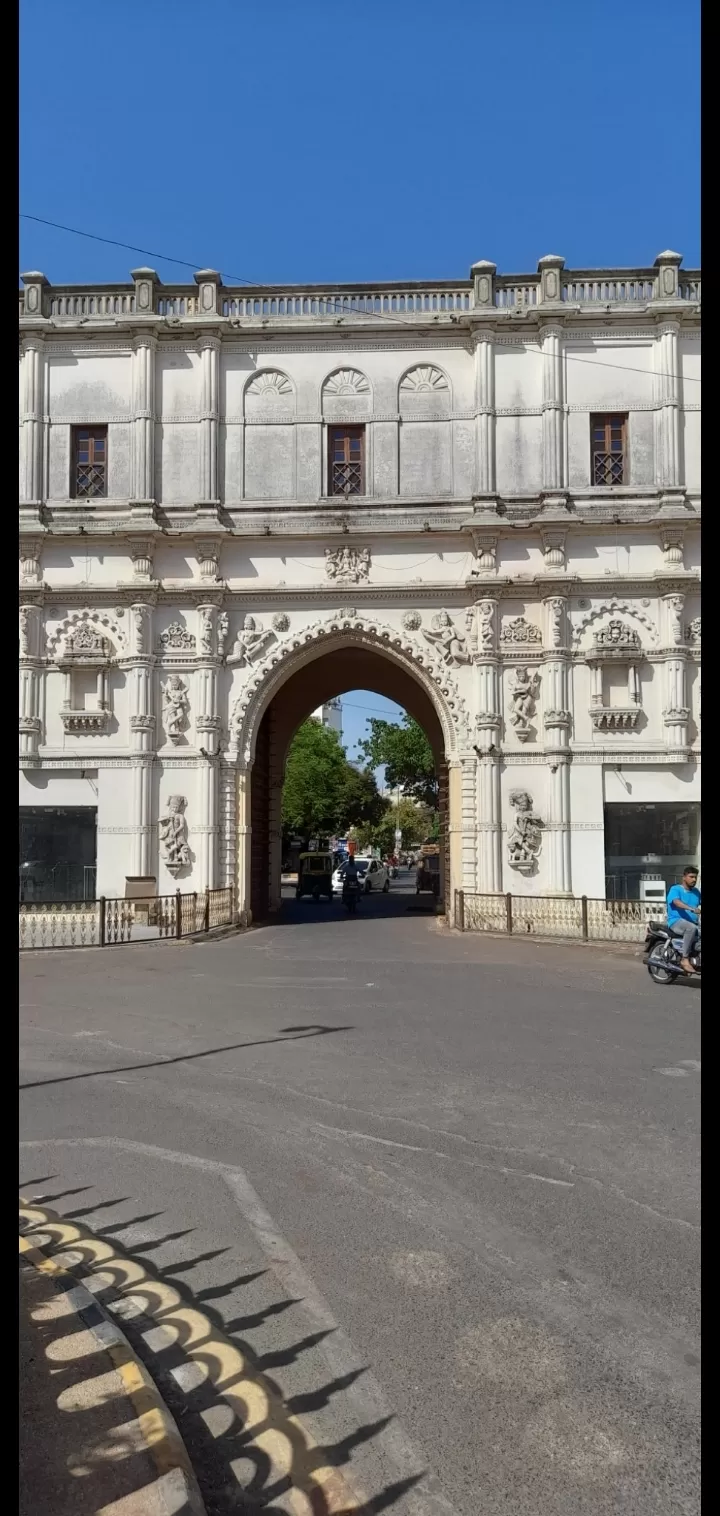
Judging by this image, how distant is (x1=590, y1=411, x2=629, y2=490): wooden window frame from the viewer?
2145 centimetres

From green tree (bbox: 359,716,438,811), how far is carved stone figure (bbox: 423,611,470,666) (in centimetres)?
2448

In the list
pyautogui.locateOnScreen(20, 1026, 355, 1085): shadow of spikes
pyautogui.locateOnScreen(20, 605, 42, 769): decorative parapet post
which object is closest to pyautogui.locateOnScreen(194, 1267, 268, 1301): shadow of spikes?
pyautogui.locateOnScreen(20, 1026, 355, 1085): shadow of spikes

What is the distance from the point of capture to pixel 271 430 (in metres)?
21.9

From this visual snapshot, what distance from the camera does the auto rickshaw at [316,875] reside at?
1437 inches

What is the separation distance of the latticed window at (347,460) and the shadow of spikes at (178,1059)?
15.0 metres

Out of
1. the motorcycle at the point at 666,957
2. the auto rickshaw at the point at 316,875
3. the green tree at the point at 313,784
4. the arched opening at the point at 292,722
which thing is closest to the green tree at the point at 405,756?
the green tree at the point at 313,784

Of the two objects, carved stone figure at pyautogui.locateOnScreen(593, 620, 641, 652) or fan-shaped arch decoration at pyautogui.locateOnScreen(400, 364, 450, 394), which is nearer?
carved stone figure at pyautogui.locateOnScreen(593, 620, 641, 652)

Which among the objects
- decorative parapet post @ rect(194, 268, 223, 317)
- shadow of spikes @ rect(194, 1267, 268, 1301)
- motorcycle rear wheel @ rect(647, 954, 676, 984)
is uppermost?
decorative parapet post @ rect(194, 268, 223, 317)

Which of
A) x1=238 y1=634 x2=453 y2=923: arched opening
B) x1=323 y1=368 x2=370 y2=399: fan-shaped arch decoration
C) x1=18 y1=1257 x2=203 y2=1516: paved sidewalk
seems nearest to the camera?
x1=18 y1=1257 x2=203 y2=1516: paved sidewalk

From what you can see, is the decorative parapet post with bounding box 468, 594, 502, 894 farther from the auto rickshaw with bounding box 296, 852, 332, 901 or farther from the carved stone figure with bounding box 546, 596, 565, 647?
the auto rickshaw with bounding box 296, 852, 332, 901

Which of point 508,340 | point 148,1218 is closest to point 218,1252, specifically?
point 148,1218

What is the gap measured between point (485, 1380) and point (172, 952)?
13228mm
